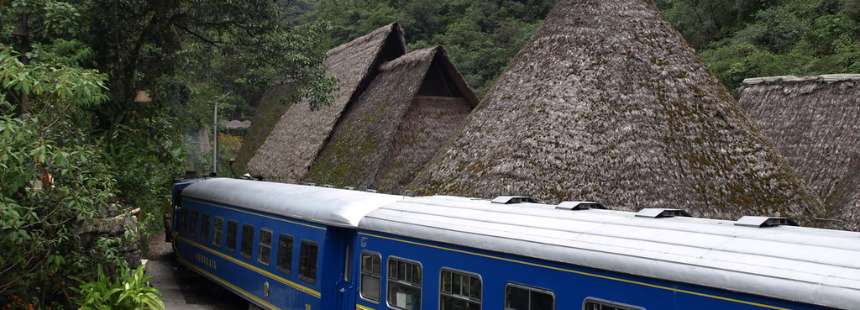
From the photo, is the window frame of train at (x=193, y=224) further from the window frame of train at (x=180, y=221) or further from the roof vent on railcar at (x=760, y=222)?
the roof vent on railcar at (x=760, y=222)

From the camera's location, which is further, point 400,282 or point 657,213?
point 400,282

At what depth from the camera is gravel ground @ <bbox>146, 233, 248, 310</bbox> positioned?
16484 mm

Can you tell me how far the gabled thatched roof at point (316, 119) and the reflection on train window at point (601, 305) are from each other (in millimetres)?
16517

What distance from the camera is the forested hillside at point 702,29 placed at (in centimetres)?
2698

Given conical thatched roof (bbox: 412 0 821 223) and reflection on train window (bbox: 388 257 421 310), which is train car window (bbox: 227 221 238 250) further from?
reflection on train window (bbox: 388 257 421 310)

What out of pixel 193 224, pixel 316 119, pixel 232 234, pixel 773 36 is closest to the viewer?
pixel 232 234

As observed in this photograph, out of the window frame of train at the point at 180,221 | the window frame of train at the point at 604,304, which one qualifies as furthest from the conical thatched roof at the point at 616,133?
the window frame of train at the point at 604,304

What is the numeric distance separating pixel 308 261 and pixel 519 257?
4.39 m

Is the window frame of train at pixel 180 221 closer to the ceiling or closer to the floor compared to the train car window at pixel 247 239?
closer to the floor

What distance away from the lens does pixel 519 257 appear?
24.7ft

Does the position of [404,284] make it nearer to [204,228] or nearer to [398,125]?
[204,228]

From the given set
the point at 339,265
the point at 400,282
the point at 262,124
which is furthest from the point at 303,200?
the point at 262,124

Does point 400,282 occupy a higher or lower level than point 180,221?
higher

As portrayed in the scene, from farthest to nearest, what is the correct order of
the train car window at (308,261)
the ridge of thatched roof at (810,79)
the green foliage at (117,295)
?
the ridge of thatched roof at (810,79) < the train car window at (308,261) < the green foliage at (117,295)
